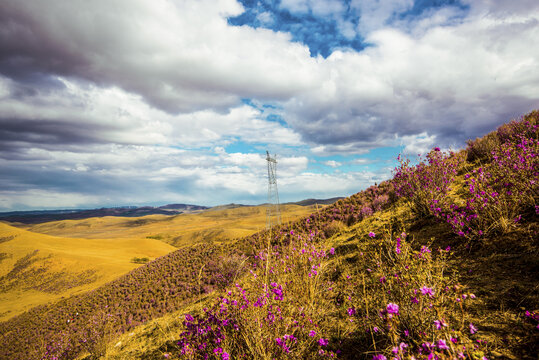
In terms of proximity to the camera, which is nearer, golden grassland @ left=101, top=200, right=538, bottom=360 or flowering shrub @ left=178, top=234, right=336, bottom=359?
golden grassland @ left=101, top=200, right=538, bottom=360

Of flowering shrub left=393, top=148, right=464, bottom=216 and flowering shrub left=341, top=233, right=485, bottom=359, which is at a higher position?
flowering shrub left=393, top=148, right=464, bottom=216

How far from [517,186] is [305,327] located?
4800 millimetres

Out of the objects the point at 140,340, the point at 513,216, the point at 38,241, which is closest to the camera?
the point at 513,216

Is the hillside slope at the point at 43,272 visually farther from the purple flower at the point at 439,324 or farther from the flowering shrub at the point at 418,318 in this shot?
the purple flower at the point at 439,324

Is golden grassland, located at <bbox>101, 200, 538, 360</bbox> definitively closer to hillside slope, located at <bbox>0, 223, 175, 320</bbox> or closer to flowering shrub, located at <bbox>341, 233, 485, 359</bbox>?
flowering shrub, located at <bbox>341, 233, 485, 359</bbox>

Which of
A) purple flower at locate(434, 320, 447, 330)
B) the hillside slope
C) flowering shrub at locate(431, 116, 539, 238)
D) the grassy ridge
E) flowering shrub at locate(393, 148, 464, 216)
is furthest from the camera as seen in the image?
the hillside slope

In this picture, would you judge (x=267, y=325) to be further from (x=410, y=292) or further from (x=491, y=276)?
(x=491, y=276)

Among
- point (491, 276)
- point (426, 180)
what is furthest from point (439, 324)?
point (426, 180)

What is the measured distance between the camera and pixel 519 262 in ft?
10.8

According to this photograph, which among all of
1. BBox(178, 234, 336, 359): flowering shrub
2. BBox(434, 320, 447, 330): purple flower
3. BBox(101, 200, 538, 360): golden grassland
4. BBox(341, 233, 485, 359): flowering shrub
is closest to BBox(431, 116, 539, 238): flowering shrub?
BBox(101, 200, 538, 360): golden grassland

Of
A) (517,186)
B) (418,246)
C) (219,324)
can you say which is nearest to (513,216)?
(517,186)

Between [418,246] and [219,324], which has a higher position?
[418,246]

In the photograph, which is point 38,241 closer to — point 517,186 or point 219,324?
point 219,324

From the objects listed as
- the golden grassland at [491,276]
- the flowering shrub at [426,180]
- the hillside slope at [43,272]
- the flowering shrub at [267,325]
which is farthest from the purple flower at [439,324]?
the hillside slope at [43,272]
